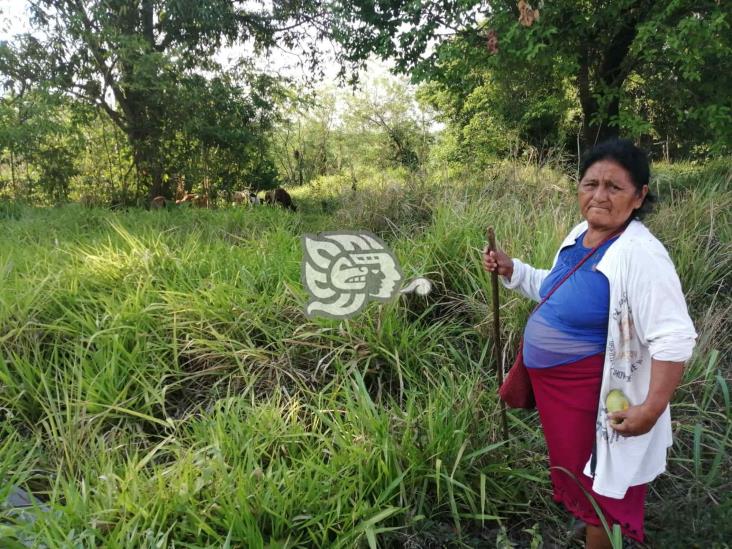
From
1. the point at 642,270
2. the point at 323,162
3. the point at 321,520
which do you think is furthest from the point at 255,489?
the point at 323,162

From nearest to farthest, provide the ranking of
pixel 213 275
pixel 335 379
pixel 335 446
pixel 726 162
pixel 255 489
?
pixel 255 489 < pixel 335 446 < pixel 335 379 < pixel 213 275 < pixel 726 162

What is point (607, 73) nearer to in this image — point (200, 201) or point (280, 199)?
point (280, 199)

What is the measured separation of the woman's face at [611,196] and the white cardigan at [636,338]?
0.05 m

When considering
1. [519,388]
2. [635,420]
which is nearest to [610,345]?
[635,420]

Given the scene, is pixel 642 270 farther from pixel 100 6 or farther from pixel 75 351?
pixel 100 6

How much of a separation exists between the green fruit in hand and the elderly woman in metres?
0.01

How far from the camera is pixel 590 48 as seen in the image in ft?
16.9

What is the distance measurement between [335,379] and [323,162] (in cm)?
965

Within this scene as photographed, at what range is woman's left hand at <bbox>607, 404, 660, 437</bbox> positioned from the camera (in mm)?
1109

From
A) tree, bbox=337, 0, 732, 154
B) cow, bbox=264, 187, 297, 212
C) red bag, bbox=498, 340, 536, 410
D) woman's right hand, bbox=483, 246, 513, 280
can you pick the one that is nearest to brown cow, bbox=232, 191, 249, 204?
cow, bbox=264, 187, 297, 212

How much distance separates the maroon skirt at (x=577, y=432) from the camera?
1291 millimetres

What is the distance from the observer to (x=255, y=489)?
146 cm

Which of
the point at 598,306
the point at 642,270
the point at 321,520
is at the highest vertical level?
the point at 642,270

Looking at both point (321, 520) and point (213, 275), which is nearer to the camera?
point (321, 520)
